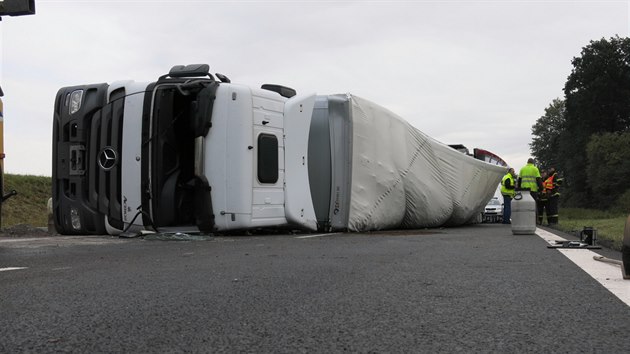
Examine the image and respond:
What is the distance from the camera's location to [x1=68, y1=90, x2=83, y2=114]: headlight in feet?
29.5

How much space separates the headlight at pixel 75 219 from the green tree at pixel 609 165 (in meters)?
44.1

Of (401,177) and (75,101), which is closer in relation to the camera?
(75,101)

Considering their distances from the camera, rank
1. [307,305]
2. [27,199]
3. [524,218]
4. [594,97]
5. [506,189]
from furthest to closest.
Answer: [594,97] → [27,199] → [506,189] → [524,218] → [307,305]

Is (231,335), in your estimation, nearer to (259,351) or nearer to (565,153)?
(259,351)

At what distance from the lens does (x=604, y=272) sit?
4625 millimetres

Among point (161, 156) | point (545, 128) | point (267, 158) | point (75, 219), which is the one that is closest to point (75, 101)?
point (161, 156)

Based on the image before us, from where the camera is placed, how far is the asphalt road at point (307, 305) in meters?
2.52

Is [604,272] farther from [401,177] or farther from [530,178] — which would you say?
[530,178]

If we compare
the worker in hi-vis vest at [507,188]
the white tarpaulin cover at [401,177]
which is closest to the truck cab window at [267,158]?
the white tarpaulin cover at [401,177]

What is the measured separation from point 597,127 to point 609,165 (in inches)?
288

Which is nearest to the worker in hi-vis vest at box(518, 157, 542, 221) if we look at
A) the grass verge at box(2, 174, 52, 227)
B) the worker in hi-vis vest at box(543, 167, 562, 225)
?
the worker in hi-vis vest at box(543, 167, 562, 225)

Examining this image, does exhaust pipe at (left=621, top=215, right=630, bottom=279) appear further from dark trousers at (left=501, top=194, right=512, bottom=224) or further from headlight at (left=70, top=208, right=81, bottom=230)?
dark trousers at (left=501, top=194, right=512, bottom=224)

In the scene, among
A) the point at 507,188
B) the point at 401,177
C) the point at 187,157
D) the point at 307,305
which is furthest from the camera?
the point at 507,188

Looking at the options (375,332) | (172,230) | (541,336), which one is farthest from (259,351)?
(172,230)
